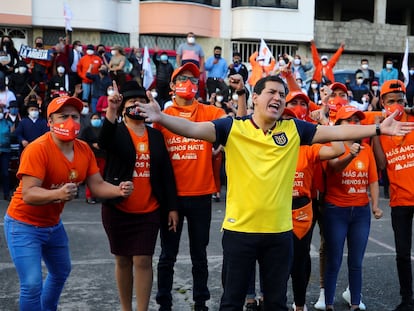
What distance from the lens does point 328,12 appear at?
31406 mm

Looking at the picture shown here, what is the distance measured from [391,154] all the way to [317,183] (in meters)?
0.83

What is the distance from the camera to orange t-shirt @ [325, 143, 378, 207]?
17.6 feet

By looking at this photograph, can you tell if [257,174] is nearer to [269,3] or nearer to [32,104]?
[32,104]

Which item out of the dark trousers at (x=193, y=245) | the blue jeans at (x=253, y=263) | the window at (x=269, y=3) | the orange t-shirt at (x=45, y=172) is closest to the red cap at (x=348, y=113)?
the dark trousers at (x=193, y=245)

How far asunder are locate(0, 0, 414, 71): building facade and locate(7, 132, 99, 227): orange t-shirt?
19.6m

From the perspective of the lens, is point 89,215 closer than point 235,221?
No

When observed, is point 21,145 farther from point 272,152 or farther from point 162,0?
point 162,0

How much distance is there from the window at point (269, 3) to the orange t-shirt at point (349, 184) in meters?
21.4

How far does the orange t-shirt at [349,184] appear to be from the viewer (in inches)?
211

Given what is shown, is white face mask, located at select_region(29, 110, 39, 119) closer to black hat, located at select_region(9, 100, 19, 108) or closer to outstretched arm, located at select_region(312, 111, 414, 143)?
black hat, located at select_region(9, 100, 19, 108)

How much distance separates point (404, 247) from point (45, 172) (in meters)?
3.45

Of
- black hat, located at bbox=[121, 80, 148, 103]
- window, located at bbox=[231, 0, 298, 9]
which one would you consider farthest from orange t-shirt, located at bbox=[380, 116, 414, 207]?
window, located at bbox=[231, 0, 298, 9]

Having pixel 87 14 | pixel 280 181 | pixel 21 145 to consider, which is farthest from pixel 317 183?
pixel 87 14

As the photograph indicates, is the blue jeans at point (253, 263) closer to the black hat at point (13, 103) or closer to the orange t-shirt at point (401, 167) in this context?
the orange t-shirt at point (401, 167)
